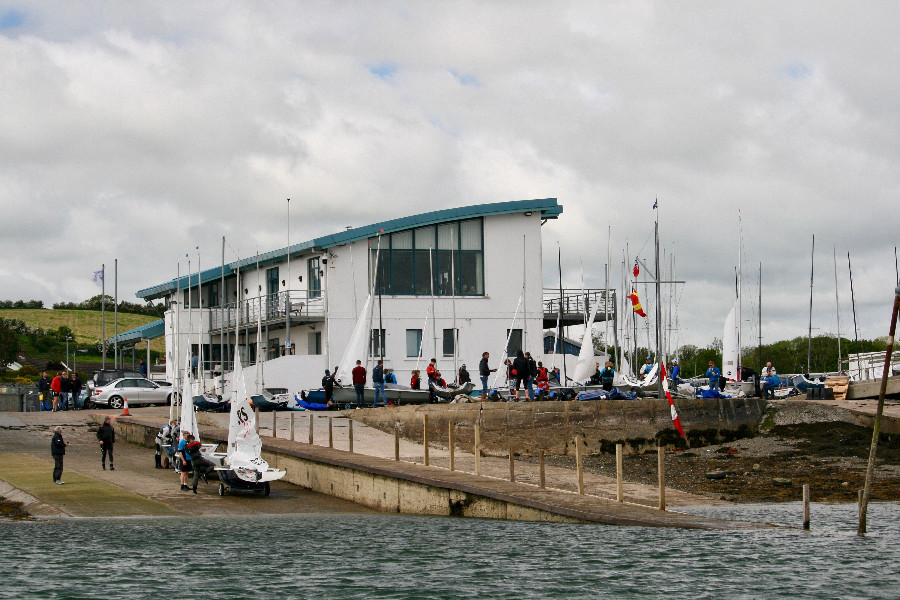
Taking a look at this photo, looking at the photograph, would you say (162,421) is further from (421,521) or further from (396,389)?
(421,521)

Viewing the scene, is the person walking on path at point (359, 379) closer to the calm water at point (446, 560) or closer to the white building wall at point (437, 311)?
the white building wall at point (437, 311)

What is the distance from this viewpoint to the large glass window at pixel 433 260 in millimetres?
51812

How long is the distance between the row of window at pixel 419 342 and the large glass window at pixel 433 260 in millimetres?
1854

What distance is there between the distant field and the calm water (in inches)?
3932

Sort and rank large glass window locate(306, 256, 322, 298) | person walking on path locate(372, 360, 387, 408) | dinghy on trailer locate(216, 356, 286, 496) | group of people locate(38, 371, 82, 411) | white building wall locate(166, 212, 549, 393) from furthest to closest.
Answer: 1. large glass window locate(306, 256, 322, 298)
2. white building wall locate(166, 212, 549, 393)
3. group of people locate(38, 371, 82, 411)
4. person walking on path locate(372, 360, 387, 408)
5. dinghy on trailer locate(216, 356, 286, 496)

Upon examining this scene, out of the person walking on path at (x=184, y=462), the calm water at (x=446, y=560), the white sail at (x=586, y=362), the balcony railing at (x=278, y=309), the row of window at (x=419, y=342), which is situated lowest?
the calm water at (x=446, y=560)

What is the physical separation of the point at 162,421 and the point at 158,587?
23972 mm

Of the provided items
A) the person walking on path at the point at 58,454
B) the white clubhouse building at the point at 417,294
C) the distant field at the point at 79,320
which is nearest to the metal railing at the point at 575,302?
the white clubhouse building at the point at 417,294

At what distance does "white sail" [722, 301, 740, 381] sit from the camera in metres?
50.4

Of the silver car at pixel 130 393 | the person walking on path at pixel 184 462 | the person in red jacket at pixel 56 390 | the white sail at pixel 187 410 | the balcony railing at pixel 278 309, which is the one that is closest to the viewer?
the person walking on path at pixel 184 462

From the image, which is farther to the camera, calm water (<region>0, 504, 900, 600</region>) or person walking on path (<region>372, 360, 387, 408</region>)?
person walking on path (<region>372, 360, 387, 408</region>)

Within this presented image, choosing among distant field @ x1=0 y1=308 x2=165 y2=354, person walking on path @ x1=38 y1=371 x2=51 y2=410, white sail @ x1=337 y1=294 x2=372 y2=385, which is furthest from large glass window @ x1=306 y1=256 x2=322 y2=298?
distant field @ x1=0 y1=308 x2=165 y2=354

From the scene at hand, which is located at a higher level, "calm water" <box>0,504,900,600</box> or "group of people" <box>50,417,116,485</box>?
"group of people" <box>50,417,116,485</box>

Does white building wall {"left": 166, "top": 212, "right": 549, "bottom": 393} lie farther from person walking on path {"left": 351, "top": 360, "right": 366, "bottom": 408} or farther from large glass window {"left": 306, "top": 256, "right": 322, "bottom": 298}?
person walking on path {"left": 351, "top": 360, "right": 366, "bottom": 408}
